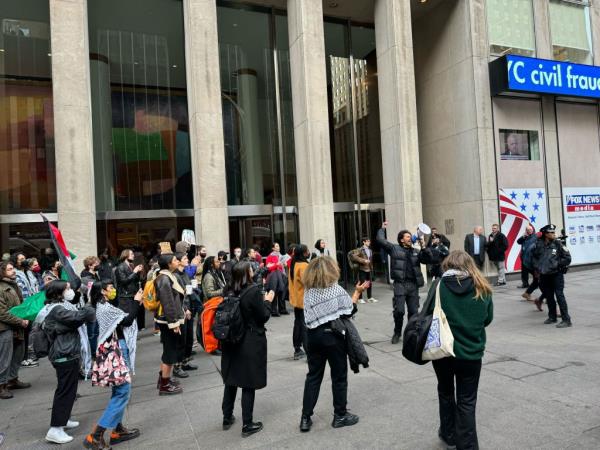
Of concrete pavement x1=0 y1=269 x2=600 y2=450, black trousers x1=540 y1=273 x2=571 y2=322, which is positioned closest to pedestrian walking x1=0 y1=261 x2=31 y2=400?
Result: concrete pavement x1=0 y1=269 x2=600 y2=450

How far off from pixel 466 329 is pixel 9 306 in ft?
20.0

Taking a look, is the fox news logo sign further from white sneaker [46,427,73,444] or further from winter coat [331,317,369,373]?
white sneaker [46,427,73,444]

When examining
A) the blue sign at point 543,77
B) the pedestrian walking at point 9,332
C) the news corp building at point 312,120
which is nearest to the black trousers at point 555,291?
the news corp building at point 312,120

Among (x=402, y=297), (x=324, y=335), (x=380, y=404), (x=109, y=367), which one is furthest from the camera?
(x=402, y=297)

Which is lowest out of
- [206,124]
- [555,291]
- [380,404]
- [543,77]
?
[380,404]

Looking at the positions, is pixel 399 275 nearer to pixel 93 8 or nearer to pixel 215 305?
pixel 215 305

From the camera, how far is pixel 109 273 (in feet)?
33.3

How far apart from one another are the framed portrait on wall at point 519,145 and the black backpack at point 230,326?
13453 mm

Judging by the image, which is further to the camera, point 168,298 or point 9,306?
point 9,306

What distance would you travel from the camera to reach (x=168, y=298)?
5.50m

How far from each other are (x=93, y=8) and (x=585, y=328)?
16.4 meters

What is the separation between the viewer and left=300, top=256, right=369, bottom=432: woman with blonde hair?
4266mm

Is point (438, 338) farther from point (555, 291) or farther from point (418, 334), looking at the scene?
point (555, 291)

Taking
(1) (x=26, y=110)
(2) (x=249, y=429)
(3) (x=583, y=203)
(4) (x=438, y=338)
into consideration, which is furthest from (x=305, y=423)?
(3) (x=583, y=203)
